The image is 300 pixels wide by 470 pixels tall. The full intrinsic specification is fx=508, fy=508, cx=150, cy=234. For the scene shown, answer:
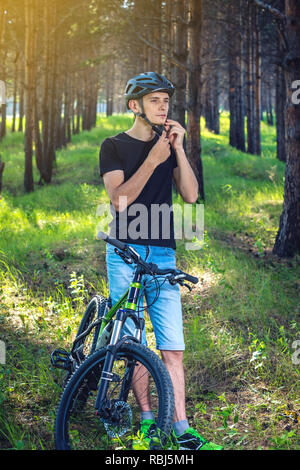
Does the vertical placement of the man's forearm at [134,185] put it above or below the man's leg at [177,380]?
above

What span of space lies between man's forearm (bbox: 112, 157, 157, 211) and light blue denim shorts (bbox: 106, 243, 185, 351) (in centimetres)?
33

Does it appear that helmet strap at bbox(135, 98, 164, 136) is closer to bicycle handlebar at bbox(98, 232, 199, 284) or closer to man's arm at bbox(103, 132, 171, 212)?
man's arm at bbox(103, 132, 171, 212)

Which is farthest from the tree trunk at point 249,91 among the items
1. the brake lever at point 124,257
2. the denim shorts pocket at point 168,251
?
the brake lever at point 124,257

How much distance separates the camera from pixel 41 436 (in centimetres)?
392

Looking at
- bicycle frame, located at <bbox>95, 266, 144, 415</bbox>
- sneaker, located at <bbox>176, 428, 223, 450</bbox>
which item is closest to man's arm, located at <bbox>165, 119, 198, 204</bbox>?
bicycle frame, located at <bbox>95, 266, 144, 415</bbox>

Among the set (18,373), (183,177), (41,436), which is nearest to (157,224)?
(183,177)

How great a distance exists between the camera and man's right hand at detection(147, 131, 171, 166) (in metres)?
3.51

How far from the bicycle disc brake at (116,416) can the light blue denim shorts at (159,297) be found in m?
0.45

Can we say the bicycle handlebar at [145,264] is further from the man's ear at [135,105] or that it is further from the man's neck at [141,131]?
the man's ear at [135,105]

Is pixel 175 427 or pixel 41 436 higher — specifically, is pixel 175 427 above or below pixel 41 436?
above

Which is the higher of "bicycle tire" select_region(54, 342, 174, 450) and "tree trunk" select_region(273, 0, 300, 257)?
"tree trunk" select_region(273, 0, 300, 257)

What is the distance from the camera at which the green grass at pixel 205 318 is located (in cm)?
419
